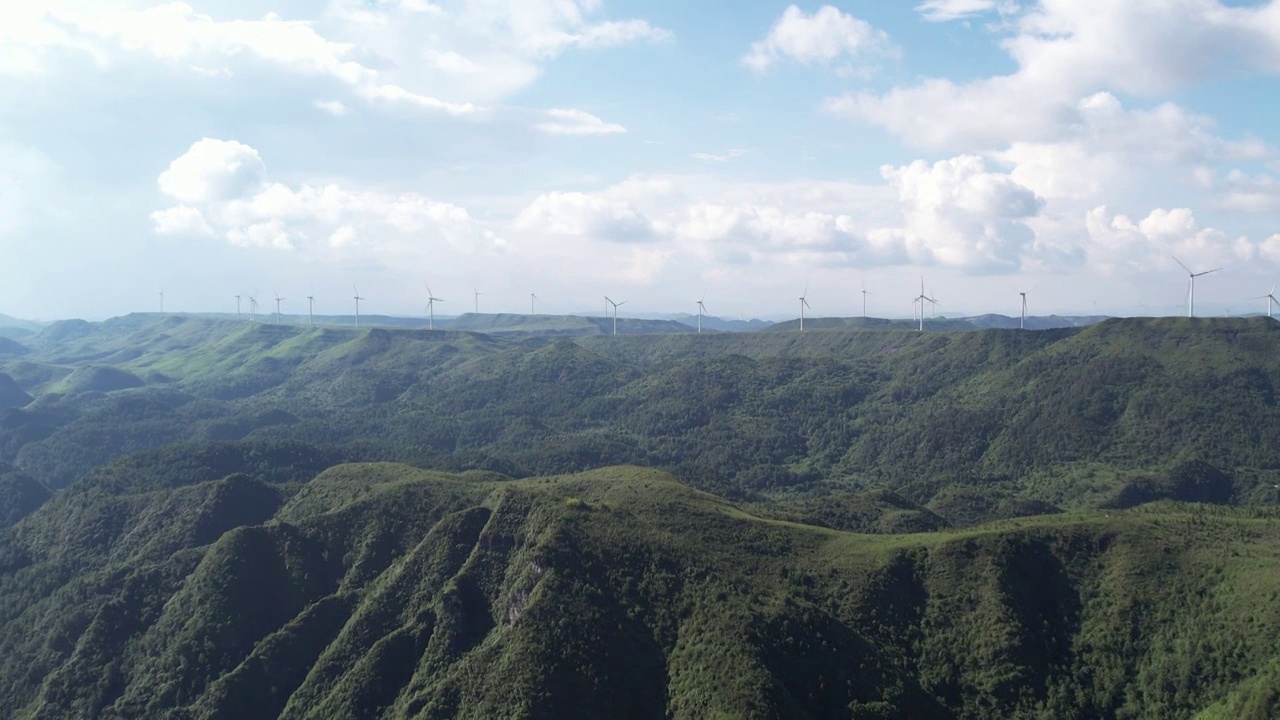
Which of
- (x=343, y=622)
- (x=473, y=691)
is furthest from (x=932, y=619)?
(x=343, y=622)

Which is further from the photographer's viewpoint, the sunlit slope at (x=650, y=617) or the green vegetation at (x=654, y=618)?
the sunlit slope at (x=650, y=617)

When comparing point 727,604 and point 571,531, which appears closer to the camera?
point 727,604

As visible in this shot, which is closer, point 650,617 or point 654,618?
point 654,618

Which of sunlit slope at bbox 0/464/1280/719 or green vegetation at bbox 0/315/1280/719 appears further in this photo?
sunlit slope at bbox 0/464/1280/719

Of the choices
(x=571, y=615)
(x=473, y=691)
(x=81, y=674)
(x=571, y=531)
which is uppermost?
(x=571, y=531)

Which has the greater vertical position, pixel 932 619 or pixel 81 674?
pixel 932 619

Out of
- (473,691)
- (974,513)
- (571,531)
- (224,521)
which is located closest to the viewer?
(473,691)

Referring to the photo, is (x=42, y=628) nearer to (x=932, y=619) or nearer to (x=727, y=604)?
(x=727, y=604)

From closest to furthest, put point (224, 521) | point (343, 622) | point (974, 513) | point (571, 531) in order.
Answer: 1. point (571, 531)
2. point (343, 622)
3. point (224, 521)
4. point (974, 513)
